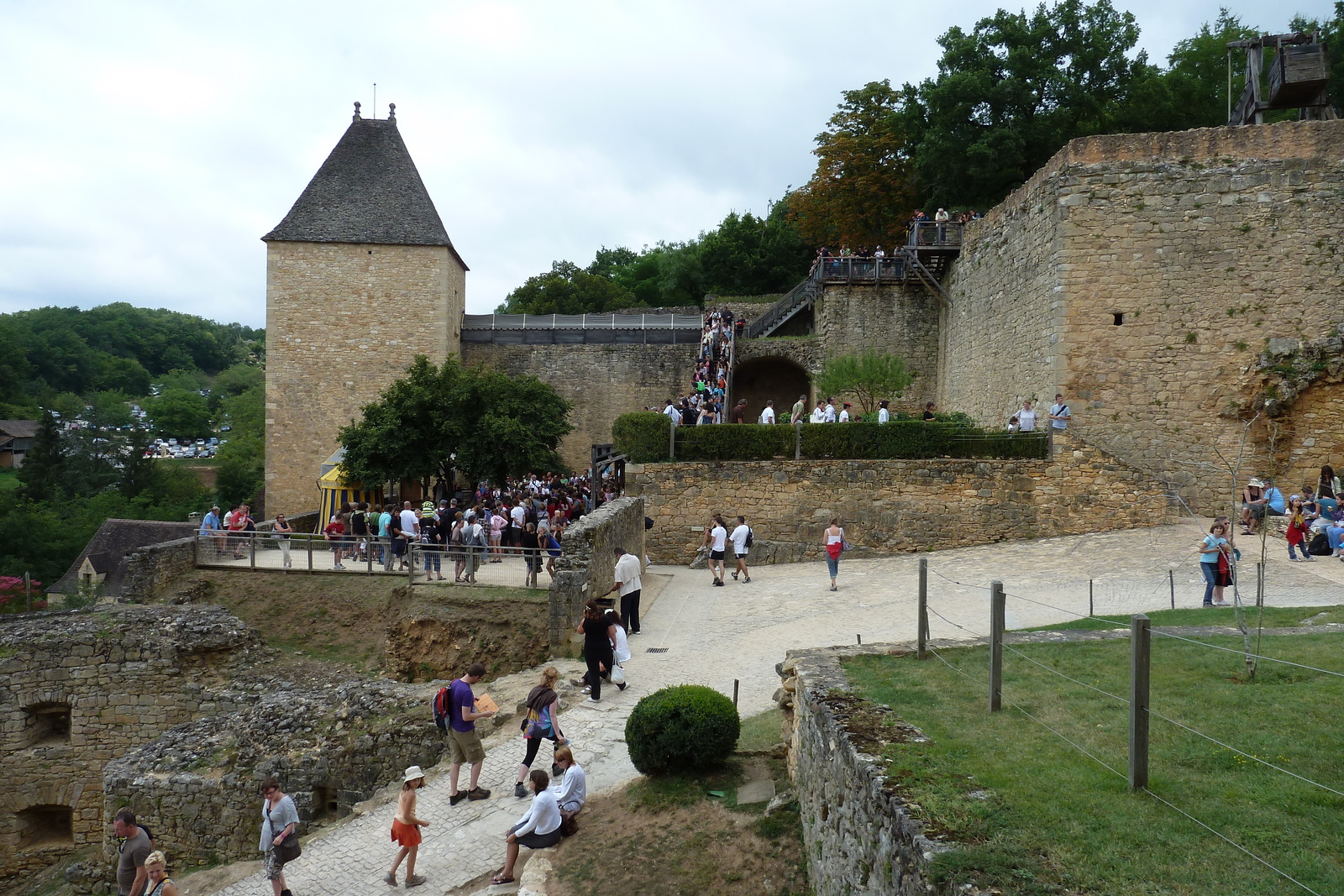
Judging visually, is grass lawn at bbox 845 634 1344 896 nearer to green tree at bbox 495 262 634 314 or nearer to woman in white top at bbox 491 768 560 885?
woman in white top at bbox 491 768 560 885

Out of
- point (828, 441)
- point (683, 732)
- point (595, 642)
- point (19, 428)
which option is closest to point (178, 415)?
point (19, 428)

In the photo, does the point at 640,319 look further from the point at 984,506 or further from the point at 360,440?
the point at 984,506

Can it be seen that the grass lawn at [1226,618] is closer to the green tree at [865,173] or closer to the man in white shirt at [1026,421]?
the man in white shirt at [1026,421]

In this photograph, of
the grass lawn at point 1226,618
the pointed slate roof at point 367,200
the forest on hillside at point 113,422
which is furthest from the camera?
the forest on hillside at point 113,422

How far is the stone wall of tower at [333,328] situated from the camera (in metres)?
28.9

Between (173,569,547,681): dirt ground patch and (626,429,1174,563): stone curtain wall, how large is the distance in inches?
190

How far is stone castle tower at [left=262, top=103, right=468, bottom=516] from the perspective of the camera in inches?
1138

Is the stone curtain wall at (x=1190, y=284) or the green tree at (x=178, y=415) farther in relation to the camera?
the green tree at (x=178, y=415)

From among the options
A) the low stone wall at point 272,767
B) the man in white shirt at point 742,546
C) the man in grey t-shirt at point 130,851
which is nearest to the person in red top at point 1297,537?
the man in white shirt at point 742,546

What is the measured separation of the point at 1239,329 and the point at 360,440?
19.3 metres

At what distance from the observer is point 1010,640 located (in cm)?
684

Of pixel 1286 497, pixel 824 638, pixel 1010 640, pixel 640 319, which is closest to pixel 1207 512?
pixel 1286 497

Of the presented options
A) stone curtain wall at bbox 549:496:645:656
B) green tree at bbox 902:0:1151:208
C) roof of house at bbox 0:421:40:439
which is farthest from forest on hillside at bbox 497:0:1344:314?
roof of house at bbox 0:421:40:439

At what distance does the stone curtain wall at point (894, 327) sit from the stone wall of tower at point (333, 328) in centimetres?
1343
